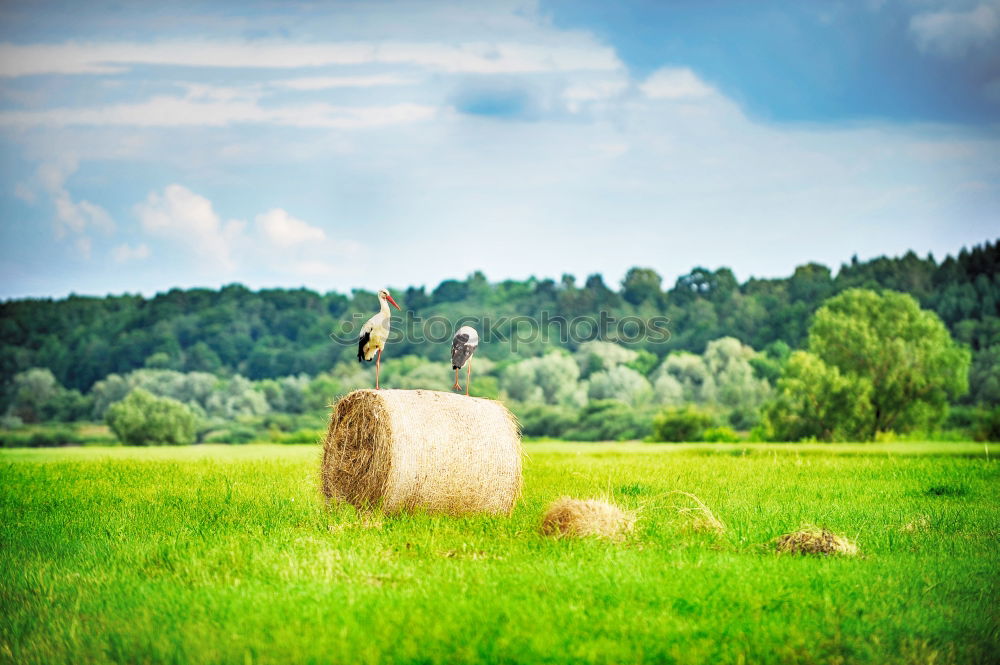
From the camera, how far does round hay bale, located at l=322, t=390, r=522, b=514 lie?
1245 cm

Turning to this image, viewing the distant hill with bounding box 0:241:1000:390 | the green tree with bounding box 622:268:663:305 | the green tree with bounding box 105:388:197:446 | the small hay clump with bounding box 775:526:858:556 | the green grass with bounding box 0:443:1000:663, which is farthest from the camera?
the green tree with bounding box 622:268:663:305

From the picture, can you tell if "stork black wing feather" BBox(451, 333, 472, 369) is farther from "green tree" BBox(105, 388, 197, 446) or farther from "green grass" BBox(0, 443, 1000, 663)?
"green tree" BBox(105, 388, 197, 446)

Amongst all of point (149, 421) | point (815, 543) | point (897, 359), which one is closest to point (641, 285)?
point (897, 359)

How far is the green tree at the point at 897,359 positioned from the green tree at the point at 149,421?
117 feet

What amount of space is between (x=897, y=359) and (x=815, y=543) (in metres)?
43.0

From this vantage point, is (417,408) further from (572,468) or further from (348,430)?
(572,468)

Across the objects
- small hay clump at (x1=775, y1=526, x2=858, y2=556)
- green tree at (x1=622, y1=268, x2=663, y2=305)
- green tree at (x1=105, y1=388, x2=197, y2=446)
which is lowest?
green tree at (x1=105, y1=388, x2=197, y2=446)

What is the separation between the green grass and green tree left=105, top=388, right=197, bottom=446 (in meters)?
37.3

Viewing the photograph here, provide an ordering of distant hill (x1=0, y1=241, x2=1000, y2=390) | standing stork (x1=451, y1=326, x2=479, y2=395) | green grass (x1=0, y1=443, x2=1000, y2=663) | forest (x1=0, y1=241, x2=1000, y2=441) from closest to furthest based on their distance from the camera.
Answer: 1. green grass (x1=0, y1=443, x2=1000, y2=663)
2. standing stork (x1=451, y1=326, x2=479, y2=395)
3. forest (x1=0, y1=241, x2=1000, y2=441)
4. distant hill (x1=0, y1=241, x2=1000, y2=390)

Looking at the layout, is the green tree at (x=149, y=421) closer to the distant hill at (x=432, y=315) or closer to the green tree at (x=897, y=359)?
the distant hill at (x=432, y=315)

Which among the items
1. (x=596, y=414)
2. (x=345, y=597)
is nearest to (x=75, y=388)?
(x=596, y=414)

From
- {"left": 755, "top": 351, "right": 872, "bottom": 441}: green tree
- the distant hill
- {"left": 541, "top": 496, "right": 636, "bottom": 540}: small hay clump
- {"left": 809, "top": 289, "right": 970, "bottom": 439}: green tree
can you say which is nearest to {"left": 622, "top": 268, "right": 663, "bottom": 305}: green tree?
the distant hill

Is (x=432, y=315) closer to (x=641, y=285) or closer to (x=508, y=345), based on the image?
(x=508, y=345)

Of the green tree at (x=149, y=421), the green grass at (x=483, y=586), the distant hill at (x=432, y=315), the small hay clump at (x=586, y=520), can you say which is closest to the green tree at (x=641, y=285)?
the distant hill at (x=432, y=315)
